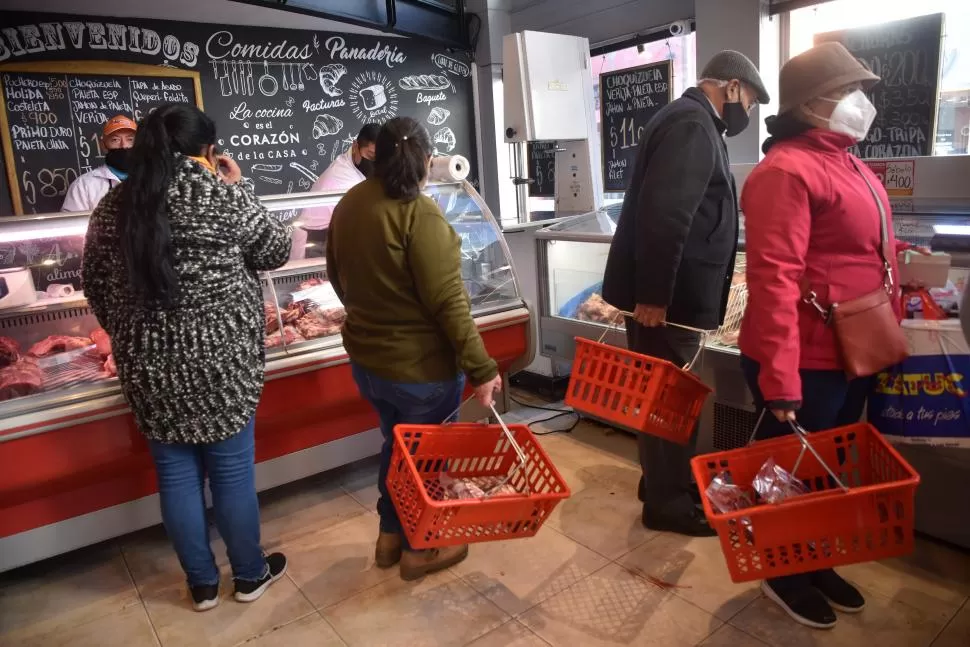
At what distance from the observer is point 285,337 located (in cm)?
325

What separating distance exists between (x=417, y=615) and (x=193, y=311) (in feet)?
4.28

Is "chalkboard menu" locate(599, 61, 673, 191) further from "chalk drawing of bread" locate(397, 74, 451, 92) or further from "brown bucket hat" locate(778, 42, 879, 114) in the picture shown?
"brown bucket hat" locate(778, 42, 879, 114)

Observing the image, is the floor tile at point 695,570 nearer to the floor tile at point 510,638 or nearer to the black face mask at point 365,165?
the floor tile at point 510,638

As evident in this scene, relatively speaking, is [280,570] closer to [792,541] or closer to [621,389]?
[621,389]

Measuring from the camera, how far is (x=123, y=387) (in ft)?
8.20

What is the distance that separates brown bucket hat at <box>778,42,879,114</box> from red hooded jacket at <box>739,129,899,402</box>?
0.38ft

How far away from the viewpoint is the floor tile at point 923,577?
8.20 feet

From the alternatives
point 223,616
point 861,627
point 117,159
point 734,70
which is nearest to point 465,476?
point 223,616

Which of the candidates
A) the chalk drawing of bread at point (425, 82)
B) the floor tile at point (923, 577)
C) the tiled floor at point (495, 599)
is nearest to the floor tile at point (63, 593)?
the tiled floor at point (495, 599)

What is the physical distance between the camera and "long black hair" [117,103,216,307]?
2.22 m

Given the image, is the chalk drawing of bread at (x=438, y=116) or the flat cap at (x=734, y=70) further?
the chalk drawing of bread at (x=438, y=116)

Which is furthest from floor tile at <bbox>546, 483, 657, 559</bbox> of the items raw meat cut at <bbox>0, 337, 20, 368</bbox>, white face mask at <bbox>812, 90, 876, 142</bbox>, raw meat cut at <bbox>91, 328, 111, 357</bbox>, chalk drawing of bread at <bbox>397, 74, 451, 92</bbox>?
chalk drawing of bread at <bbox>397, 74, 451, 92</bbox>

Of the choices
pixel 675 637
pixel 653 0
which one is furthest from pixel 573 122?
pixel 675 637

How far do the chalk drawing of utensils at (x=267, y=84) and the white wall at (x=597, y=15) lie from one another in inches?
93.1
